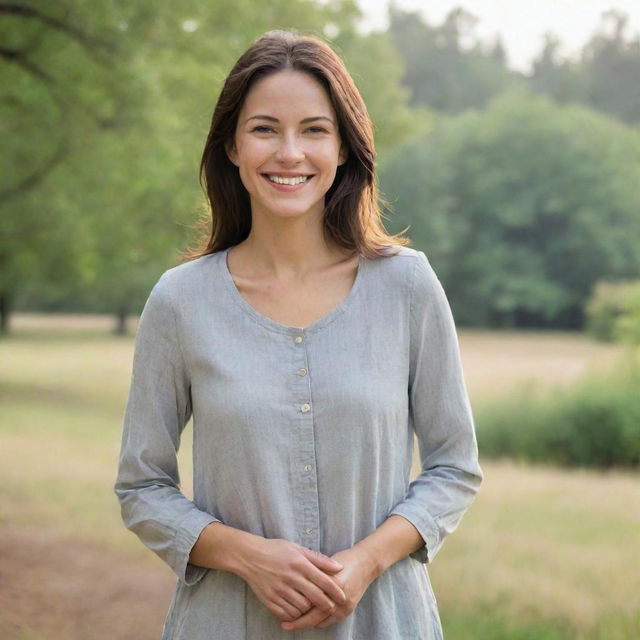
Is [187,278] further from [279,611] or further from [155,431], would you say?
[279,611]

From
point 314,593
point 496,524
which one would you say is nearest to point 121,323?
point 496,524

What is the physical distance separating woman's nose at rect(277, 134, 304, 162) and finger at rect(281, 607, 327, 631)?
35.7 inches

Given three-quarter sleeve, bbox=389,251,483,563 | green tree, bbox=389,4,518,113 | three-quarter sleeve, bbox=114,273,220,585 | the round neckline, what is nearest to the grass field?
three-quarter sleeve, bbox=389,251,483,563

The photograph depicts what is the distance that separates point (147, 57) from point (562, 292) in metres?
40.3

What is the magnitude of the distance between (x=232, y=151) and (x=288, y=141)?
8.5 inches

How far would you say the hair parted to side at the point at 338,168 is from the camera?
211cm

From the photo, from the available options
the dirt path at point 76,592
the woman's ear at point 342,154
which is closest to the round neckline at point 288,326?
the woman's ear at point 342,154

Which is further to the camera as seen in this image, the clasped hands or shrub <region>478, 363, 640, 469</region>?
shrub <region>478, 363, 640, 469</region>

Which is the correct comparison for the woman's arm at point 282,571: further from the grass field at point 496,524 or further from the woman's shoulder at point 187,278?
the grass field at point 496,524

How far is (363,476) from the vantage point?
2.04 metres

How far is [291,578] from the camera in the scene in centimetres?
193

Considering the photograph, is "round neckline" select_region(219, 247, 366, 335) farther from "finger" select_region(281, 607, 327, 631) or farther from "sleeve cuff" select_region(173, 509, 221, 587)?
"finger" select_region(281, 607, 327, 631)

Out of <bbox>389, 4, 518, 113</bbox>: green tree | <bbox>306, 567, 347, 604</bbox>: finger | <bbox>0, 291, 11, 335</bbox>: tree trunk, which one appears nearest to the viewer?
<bbox>306, 567, 347, 604</bbox>: finger

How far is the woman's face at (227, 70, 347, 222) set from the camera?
209 centimetres
